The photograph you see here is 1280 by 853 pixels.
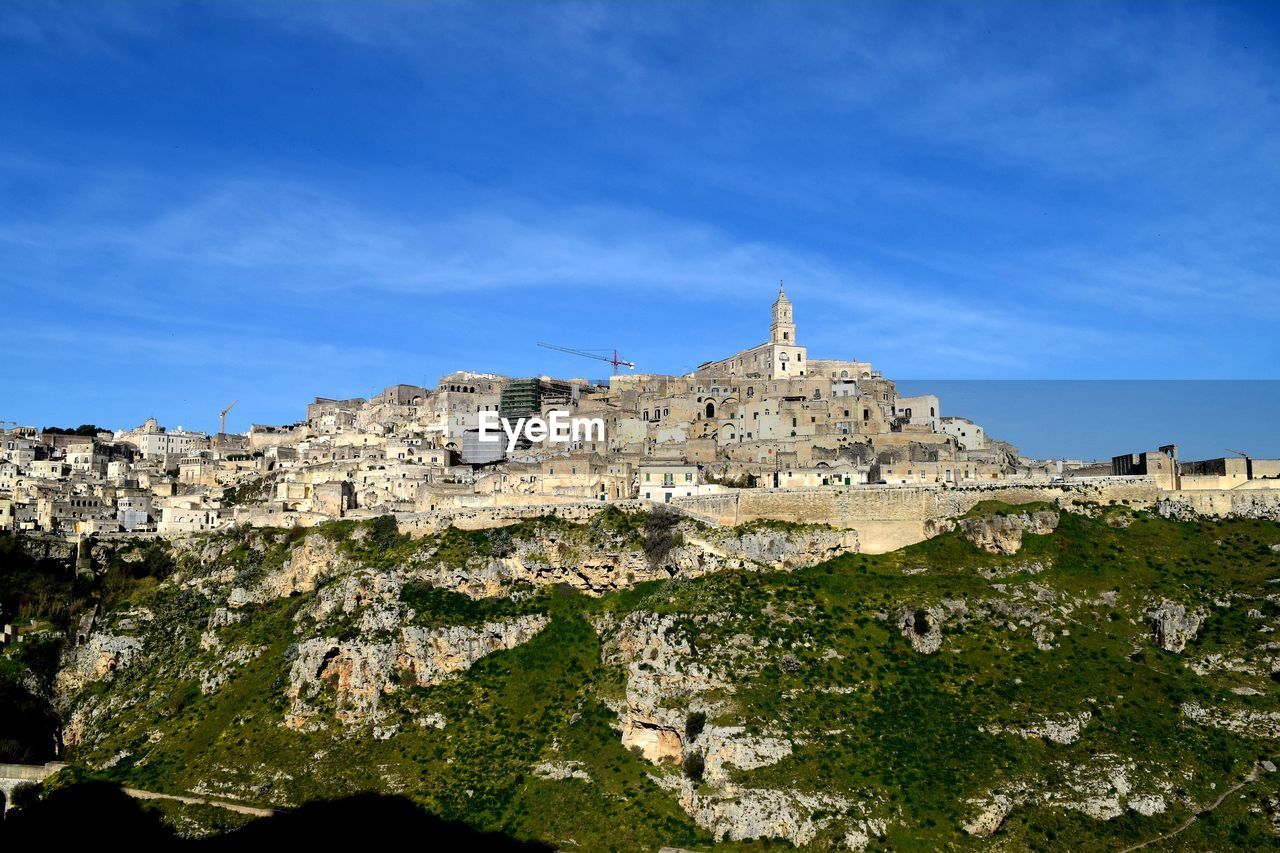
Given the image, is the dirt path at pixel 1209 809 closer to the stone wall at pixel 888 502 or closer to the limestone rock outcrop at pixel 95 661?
the stone wall at pixel 888 502

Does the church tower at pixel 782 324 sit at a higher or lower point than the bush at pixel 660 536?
higher

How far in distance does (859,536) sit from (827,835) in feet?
73.6

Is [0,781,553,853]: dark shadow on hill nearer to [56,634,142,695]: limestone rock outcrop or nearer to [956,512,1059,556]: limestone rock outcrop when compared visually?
[56,634,142,695]: limestone rock outcrop

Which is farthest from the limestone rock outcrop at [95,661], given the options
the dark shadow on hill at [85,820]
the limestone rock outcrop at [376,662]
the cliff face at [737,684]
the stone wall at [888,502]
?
the stone wall at [888,502]

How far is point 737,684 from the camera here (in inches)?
2266

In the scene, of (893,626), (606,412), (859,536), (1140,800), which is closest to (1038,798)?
(1140,800)

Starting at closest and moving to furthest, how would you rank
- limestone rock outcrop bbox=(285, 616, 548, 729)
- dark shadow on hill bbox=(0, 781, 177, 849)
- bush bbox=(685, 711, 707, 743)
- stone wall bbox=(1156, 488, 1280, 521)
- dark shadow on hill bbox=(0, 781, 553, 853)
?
dark shadow on hill bbox=(0, 781, 553, 853) < bush bbox=(685, 711, 707, 743) < dark shadow on hill bbox=(0, 781, 177, 849) < limestone rock outcrop bbox=(285, 616, 548, 729) < stone wall bbox=(1156, 488, 1280, 521)

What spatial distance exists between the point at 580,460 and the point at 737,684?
26886 millimetres

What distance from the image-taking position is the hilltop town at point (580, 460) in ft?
248

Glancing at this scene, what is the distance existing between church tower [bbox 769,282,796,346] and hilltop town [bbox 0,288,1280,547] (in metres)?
0.17

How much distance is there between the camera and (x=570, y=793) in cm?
5547

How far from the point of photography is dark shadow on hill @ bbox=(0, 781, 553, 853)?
2149 inches

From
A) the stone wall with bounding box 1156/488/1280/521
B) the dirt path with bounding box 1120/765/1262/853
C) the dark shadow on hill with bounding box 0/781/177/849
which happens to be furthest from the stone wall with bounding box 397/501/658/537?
the dirt path with bounding box 1120/765/1262/853

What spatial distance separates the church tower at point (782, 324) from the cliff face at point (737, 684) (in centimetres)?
4819
